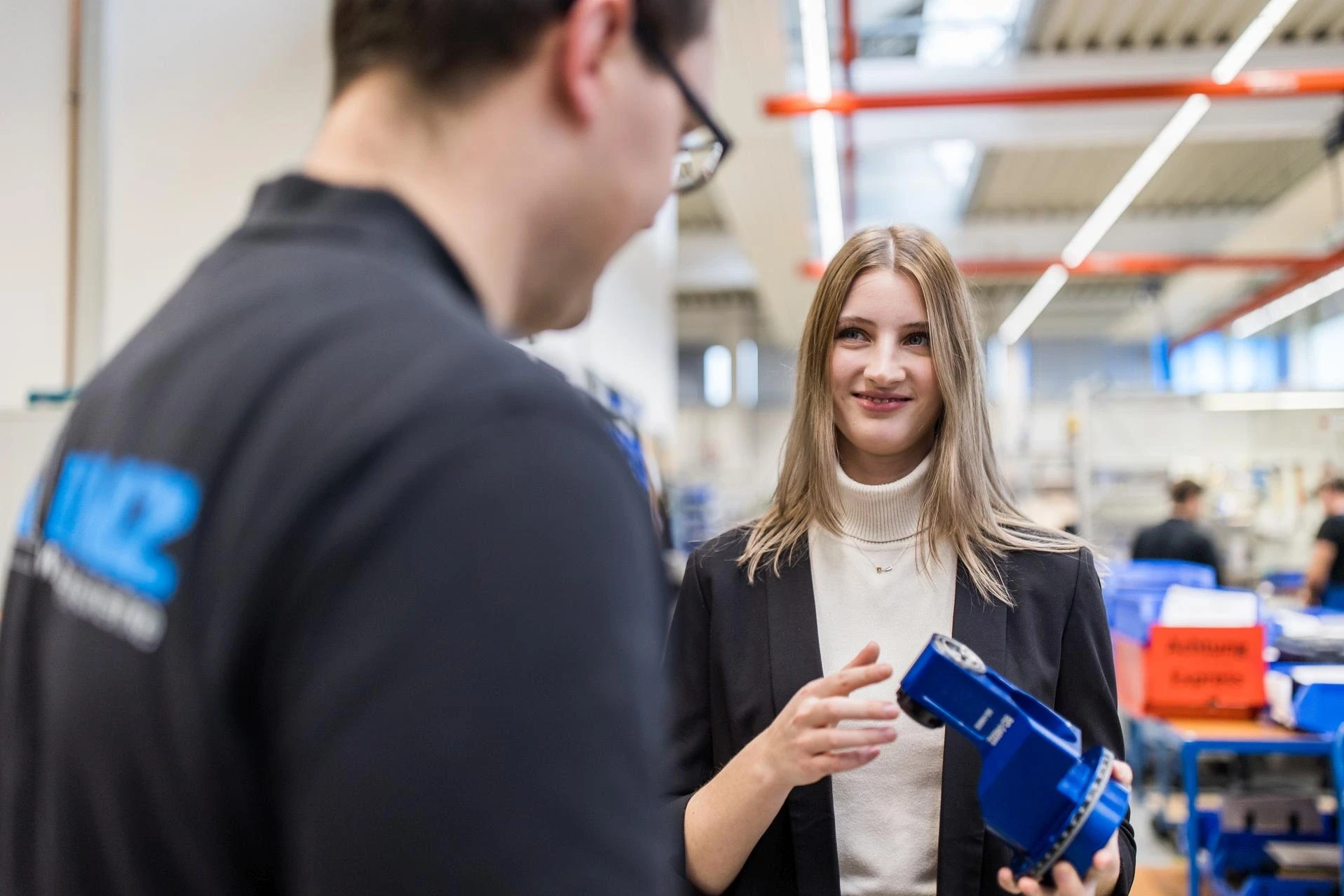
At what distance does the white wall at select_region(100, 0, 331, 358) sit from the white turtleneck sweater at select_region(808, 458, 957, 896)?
328 cm

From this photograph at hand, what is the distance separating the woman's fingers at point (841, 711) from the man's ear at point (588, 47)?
0.69 meters

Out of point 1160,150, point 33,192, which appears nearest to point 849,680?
point 33,192

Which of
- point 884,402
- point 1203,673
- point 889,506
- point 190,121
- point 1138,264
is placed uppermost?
point 1138,264

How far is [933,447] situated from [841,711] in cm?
57

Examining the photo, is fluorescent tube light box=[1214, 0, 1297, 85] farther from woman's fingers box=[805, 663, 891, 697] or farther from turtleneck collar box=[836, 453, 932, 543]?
woman's fingers box=[805, 663, 891, 697]

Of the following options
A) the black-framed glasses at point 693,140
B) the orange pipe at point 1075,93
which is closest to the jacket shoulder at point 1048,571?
the black-framed glasses at point 693,140

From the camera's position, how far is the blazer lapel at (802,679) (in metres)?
1.33

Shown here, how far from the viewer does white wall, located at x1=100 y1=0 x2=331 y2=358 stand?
4070mm

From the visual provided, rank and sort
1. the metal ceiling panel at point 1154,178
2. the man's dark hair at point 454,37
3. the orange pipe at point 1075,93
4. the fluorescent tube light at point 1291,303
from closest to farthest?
the man's dark hair at point 454,37, the orange pipe at point 1075,93, the metal ceiling panel at point 1154,178, the fluorescent tube light at point 1291,303

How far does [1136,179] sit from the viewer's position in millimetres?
7953

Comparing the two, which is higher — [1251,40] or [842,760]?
[1251,40]

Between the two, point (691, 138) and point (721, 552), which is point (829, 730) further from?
point (691, 138)

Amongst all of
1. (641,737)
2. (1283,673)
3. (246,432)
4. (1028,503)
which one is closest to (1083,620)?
(641,737)

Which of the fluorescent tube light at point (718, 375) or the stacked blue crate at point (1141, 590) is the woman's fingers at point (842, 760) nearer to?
the stacked blue crate at point (1141, 590)
